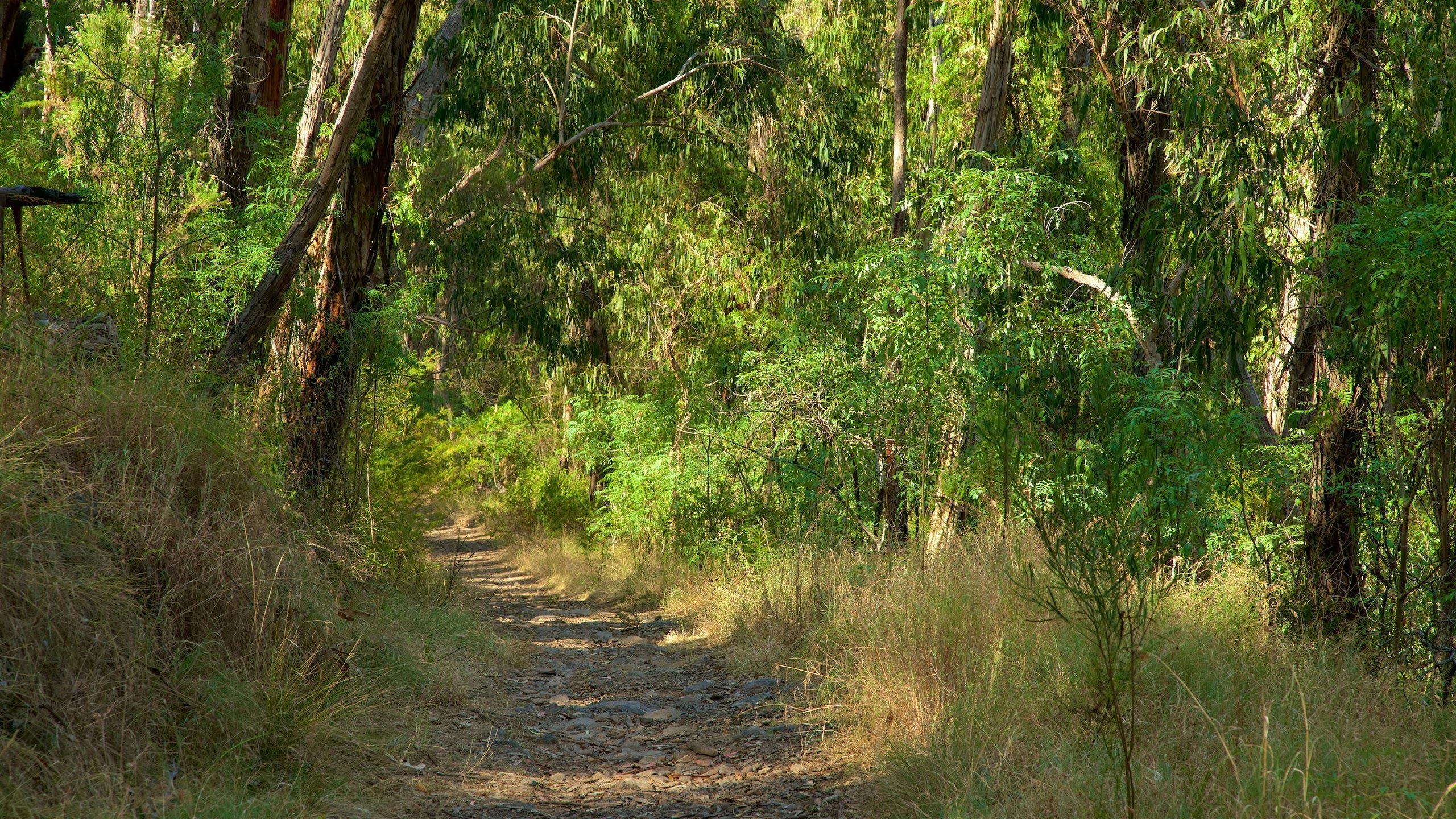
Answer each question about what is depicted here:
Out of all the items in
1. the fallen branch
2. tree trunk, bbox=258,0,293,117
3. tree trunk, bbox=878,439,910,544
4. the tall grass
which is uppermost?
tree trunk, bbox=258,0,293,117

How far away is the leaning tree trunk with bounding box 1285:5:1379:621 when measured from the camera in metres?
5.66

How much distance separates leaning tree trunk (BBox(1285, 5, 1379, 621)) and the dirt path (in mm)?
2803

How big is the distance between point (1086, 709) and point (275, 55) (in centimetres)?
848

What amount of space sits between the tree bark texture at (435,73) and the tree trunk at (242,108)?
1959 mm

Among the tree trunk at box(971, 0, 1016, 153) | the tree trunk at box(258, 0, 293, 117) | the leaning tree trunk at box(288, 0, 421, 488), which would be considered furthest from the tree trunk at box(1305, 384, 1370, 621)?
the tree trunk at box(258, 0, 293, 117)

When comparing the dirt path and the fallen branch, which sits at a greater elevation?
the fallen branch

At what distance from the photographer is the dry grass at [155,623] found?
3.38 metres

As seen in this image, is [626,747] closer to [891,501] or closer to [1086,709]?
[1086,709]

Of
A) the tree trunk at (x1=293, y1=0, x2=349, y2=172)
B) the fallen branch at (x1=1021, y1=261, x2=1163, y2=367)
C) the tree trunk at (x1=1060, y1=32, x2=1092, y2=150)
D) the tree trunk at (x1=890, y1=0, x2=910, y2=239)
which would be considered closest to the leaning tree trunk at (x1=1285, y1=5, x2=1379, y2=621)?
the fallen branch at (x1=1021, y1=261, x2=1163, y2=367)

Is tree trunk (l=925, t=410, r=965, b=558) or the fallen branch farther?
tree trunk (l=925, t=410, r=965, b=558)

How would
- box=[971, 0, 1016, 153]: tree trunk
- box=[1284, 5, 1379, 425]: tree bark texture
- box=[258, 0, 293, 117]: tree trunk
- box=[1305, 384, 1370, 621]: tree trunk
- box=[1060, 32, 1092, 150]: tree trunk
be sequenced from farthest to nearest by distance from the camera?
box=[971, 0, 1016, 153]: tree trunk < box=[1060, 32, 1092, 150]: tree trunk < box=[258, 0, 293, 117]: tree trunk < box=[1284, 5, 1379, 425]: tree bark texture < box=[1305, 384, 1370, 621]: tree trunk

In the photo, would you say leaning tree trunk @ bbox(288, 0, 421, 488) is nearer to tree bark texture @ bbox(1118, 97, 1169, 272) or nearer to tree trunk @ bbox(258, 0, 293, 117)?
tree trunk @ bbox(258, 0, 293, 117)

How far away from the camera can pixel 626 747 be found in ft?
18.6

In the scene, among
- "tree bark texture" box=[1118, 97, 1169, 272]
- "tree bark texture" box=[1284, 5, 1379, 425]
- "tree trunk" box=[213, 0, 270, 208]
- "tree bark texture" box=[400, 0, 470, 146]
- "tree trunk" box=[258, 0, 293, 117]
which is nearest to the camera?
"tree bark texture" box=[1284, 5, 1379, 425]
